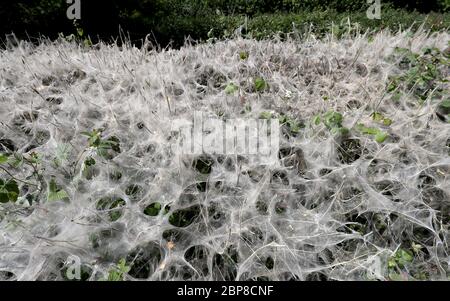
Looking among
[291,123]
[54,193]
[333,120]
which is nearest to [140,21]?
[291,123]

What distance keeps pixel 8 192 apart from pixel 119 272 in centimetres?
78

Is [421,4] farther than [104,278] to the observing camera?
Yes

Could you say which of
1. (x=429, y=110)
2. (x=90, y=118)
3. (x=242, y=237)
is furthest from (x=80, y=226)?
(x=429, y=110)

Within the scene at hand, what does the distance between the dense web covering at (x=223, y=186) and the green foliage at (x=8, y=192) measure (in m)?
0.07

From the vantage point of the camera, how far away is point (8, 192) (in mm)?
2102

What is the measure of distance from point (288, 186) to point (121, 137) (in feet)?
3.62

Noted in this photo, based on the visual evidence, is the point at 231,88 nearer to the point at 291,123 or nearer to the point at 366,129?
the point at 291,123

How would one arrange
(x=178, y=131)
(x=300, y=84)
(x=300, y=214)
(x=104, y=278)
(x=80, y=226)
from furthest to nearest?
(x=300, y=84) → (x=178, y=131) → (x=300, y=214) → (x=80, y=226) → (x=104, y=278)

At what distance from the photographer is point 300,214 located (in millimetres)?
2152

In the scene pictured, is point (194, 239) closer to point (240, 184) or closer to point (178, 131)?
point (240, 184)

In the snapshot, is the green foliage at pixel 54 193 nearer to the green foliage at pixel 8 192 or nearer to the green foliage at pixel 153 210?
the green foliage at pixel 8 192

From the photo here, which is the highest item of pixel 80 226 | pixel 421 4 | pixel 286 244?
pixel 80 226

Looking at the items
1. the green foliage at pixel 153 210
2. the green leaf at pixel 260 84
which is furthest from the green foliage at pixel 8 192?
the green leaf at pixel 260 84

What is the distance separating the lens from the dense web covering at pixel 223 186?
1.99 meters
